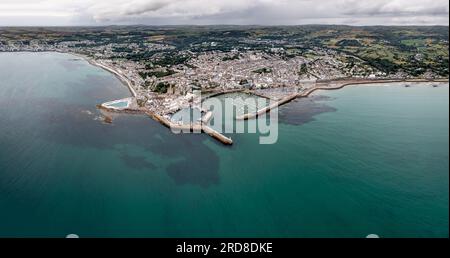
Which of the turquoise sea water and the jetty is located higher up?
the jetty

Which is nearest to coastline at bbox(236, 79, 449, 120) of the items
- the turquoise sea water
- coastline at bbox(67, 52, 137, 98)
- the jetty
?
the turquoise sea water

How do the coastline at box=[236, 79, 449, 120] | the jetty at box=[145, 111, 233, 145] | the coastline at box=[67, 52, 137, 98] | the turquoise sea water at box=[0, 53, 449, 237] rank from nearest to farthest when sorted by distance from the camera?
the turquoise sea water at box=[0, 53, 449, 237], the jetty at box=[145, 111, 233, 145], the coastline at box=[236, 79, 449, 120], the coastline at box=[67, 52, 137, 98]

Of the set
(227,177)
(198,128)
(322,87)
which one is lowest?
(227,177)

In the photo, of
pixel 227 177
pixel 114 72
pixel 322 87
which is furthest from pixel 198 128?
pixel 114 72

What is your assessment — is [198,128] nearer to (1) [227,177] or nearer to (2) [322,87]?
(1) [227,177]

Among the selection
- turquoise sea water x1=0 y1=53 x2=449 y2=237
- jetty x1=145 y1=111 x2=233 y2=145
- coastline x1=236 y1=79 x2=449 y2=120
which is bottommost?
turquoise sea water x1=0 y1=53 x2=449 y2=237

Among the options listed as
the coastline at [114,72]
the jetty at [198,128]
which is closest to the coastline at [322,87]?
the jetty at [198,128]

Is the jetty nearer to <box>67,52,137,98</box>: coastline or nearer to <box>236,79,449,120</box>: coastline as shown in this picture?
<box>236,79,449,120</box>: coastline

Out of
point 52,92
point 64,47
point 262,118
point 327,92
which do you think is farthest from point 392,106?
point 64,47
